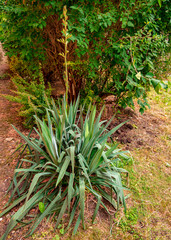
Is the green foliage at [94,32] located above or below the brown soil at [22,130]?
above

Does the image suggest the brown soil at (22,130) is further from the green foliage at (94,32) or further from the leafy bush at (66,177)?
the green foliage at (94,32)

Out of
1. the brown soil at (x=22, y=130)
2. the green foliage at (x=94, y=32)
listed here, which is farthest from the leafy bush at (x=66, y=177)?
the green foliage at (x=94, y=32)

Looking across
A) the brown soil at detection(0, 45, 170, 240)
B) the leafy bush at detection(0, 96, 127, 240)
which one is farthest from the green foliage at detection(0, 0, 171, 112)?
the leafy bush at detection(0, 96, 127, 240)

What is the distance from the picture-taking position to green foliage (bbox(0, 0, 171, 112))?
2.12m

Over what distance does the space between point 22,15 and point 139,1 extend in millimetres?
1573

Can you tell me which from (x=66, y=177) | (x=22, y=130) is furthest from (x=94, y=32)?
(x=66, y=177)

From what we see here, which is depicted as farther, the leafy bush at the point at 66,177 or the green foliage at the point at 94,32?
the green foliage at the point at 94,32

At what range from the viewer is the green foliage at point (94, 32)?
212cm

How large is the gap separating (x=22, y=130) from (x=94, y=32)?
6.28 ft

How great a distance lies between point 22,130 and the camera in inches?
115

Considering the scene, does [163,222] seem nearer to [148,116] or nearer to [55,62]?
[148,116]

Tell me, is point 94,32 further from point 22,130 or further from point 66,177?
point 66,177

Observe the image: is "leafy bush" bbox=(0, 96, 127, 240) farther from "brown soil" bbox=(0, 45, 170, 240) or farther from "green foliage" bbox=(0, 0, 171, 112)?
"green foliage" bbox=(0, 0, 171, 112)

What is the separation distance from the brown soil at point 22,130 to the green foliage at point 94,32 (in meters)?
0.63
